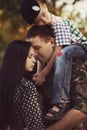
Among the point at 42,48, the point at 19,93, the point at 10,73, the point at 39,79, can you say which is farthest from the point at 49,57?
the point at 19,93

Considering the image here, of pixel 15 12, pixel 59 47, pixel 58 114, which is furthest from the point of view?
pixel 15 12

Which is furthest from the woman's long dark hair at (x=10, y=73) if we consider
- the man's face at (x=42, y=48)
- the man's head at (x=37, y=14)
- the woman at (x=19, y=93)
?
the man's head at (x=37, y=14)

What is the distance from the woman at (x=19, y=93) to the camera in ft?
17.6

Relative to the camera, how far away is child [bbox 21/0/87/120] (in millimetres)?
5477

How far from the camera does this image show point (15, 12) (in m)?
9.43

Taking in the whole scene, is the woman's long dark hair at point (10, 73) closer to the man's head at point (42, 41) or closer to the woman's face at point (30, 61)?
the woman's face at point (30, 61)

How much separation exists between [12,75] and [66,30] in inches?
30.0

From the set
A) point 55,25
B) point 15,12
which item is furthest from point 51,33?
point 15,12

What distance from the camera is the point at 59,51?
5.73m

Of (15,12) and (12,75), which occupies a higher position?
(12,75)

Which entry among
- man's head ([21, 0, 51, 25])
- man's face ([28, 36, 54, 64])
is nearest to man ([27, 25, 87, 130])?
man's face ([28, 36, 54, 64])

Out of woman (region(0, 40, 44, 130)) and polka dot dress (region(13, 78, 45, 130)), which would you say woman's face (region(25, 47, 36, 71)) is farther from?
polka dot dress (region(13, 78, 45, 130))

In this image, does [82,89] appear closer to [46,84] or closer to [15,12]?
[46,84]

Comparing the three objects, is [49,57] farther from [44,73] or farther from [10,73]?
[10,73]
